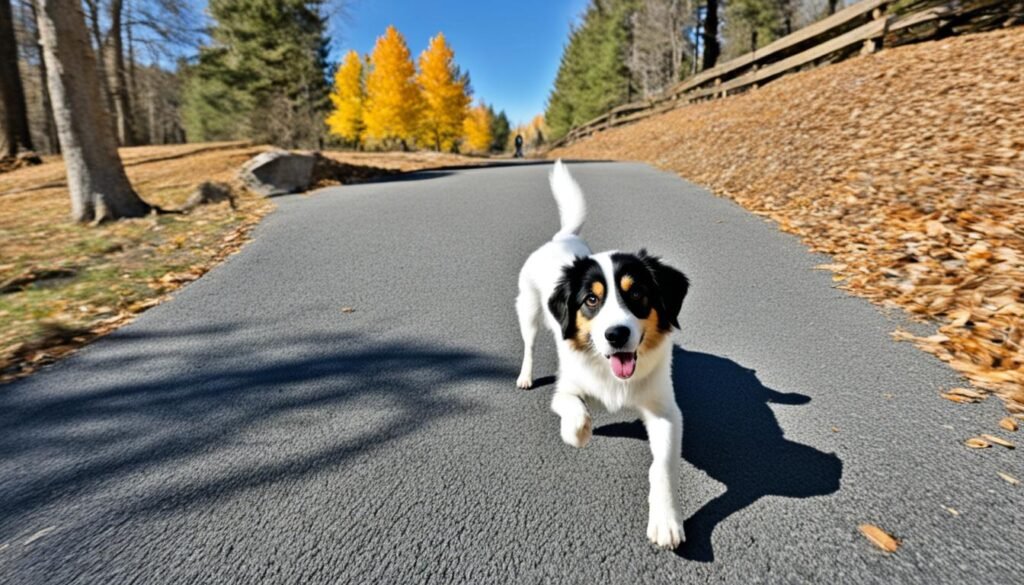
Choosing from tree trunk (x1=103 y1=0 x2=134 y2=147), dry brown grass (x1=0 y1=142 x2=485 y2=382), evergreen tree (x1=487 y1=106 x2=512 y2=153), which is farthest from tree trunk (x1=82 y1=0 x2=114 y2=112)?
evergreen tree (x1=487 y1=106 x2=512 y2=153)

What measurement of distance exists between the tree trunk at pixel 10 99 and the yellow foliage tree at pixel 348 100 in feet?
76.7

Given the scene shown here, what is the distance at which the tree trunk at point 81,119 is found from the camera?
257 inches

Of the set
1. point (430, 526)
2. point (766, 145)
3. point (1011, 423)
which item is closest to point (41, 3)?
point (430, 526)

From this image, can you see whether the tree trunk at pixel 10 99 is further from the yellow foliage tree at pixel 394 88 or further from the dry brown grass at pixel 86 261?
the yellow foliage tree at pixel 394 88

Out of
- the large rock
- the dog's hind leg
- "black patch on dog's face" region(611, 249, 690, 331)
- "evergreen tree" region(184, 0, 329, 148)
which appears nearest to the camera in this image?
"black patch on dog's face" region(611, 249, 690, 331)

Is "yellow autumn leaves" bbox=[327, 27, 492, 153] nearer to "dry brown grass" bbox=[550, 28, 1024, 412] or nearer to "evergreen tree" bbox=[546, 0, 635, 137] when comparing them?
"evergreen tree" bbox=[546, 0, 635, 137]

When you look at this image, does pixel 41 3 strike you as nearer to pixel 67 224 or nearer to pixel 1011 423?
pixel 67 224

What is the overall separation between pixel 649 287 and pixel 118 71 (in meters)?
26.8

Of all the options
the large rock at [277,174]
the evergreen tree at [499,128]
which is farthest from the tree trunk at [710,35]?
the evergreen tree at [499,128]

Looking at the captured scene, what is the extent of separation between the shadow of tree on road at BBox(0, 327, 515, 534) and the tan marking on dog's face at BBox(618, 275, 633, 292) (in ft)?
3.75

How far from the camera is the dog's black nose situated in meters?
2.18

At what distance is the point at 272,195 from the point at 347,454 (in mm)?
9061

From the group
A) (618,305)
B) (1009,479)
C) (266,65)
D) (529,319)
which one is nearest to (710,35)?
(529,319)

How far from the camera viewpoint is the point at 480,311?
4.22m
